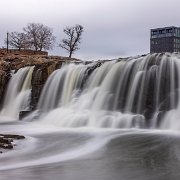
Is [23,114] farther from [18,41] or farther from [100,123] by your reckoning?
[18,41]

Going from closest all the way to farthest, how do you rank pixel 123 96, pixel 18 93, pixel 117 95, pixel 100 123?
pixel 100 123 → pixel 123 96 → pixel 117 95 → pixel 18 93

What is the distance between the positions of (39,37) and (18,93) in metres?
43.8

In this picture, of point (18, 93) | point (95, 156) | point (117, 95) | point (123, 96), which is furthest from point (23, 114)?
point (95, 156)

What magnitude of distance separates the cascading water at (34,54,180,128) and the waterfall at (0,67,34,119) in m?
3.74

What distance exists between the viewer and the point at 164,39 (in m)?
79.7

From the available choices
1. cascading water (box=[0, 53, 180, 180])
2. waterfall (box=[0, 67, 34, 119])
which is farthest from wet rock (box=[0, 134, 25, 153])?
waterfall (box=[0, 67, 34, 119])

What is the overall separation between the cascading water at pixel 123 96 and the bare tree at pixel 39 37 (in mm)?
47029

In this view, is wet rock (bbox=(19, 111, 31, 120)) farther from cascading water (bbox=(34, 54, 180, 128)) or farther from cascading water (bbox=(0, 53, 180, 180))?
cascading water (bbox=(34, 54, 180, 128))

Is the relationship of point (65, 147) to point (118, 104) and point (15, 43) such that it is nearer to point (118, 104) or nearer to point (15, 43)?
point (118, 104)

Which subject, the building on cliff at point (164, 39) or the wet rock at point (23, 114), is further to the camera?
the building on cliff at point (164, 39)

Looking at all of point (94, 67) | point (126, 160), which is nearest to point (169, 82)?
point (94, 67)

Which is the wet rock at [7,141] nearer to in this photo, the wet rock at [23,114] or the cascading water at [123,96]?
the cascading water at [123,96]

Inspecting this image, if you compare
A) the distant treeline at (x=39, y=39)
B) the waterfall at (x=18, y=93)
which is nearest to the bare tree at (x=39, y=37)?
the distant treeline at (x=39, y=39)

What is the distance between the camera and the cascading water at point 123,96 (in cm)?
2377
